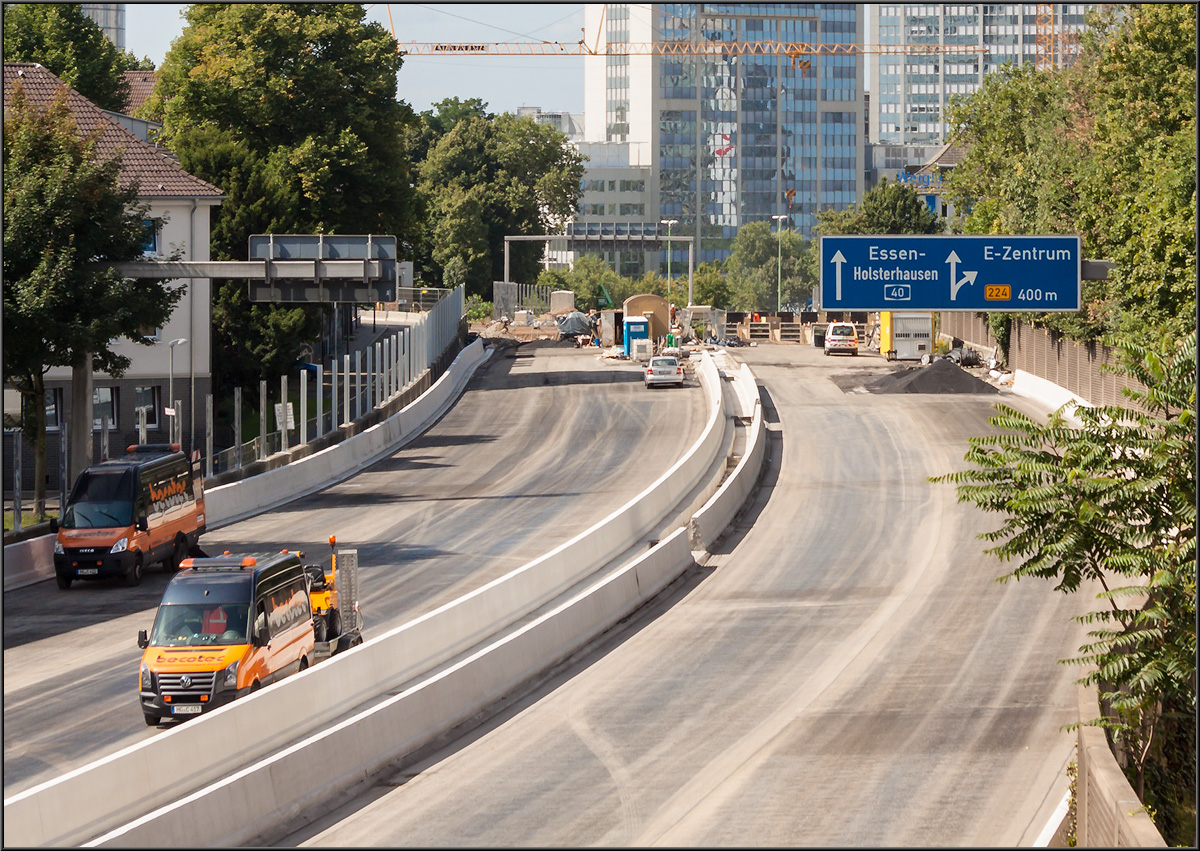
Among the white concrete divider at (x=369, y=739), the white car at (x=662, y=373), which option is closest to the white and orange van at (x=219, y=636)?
the white concrete divider at (x=369, y=739)

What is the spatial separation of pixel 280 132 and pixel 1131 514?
56.0 m

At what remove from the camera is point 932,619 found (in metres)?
27.6

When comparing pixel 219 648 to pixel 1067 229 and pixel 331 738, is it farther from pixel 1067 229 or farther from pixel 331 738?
pixel 1067 229

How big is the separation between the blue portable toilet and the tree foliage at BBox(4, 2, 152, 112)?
31378 mm

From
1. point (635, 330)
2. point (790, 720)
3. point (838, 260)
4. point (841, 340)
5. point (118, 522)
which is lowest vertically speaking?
point (790, 720)

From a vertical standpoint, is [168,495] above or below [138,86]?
below

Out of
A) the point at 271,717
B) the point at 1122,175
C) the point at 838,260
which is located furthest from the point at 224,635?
the point at 1122,175

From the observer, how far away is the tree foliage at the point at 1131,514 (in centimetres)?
1593

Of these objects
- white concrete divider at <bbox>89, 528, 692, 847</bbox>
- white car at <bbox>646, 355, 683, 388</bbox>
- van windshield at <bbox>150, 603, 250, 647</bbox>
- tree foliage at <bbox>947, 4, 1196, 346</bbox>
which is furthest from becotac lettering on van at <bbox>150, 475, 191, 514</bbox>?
white car at <bbox>646, 355, 683, 388</bbox>

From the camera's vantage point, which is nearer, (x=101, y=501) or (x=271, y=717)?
(x=271, y=717)

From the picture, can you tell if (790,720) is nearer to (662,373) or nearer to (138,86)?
(662,373)

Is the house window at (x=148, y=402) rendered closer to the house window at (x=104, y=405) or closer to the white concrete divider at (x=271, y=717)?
the house window at (x=104, y=405)

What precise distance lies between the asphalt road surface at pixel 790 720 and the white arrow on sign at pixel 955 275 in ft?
21.5

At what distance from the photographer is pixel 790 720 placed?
21281 mm
